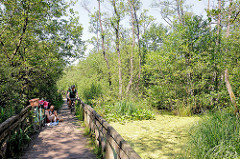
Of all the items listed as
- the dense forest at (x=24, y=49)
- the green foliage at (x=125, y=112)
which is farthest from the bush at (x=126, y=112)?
the dense forest at (x=24, y=49)

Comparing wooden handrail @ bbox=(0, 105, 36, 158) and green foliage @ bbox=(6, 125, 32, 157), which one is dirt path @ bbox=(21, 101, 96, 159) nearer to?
green foliage @ bbox=(6, 125, 32, 157)

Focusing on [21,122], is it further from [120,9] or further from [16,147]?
[120,9]

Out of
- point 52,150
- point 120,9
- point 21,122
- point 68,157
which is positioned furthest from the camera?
point 120,9

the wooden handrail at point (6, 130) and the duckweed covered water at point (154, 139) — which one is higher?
the wooden handrail at point (6, 130)

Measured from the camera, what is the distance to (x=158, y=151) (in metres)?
5.07

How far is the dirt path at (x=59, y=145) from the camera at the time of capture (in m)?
4.96

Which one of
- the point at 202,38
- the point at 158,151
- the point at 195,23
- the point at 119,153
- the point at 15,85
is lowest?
the point at 158,151

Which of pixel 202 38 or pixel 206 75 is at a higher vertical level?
pixel 202 38

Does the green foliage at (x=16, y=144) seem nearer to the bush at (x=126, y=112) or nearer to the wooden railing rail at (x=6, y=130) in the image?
the wooden railing rail at (x=6, y=130)

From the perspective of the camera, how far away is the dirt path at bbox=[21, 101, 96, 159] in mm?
4965

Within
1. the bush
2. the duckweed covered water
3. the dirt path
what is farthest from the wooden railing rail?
the bush

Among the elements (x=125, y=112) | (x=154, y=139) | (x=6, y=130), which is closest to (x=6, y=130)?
(x=6, y=130)

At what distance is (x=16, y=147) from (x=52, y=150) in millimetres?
916

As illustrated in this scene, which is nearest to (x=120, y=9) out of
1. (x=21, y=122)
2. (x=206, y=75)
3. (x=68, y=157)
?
(x=206, y=75)
